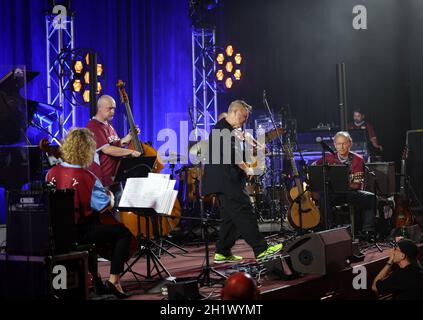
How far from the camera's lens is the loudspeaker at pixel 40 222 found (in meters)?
4.51

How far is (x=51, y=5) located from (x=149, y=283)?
20.2 feet

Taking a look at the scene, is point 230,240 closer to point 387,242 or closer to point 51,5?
point 387,242

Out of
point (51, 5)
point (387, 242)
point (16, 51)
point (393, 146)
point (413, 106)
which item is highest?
point (51, 5)

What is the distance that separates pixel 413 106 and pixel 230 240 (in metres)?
8.31

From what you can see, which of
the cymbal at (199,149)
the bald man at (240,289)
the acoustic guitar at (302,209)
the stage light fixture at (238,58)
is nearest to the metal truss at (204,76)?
the stage light fixture at (238,58)

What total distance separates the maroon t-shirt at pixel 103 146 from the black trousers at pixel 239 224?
4.16ft

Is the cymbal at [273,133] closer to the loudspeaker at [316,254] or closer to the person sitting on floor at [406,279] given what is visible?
the loudspeaker at [316,254]
